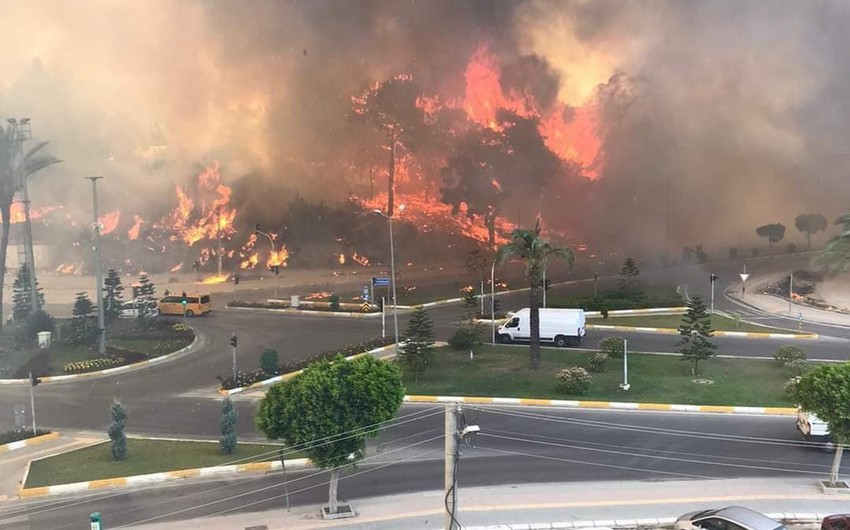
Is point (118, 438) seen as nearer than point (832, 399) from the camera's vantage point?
No

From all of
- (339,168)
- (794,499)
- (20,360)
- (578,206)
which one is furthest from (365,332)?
(578,206)

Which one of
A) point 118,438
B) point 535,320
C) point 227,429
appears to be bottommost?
point 118,438

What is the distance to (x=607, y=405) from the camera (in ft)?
72.6

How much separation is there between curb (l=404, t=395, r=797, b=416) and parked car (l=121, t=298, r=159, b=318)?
23.9 m

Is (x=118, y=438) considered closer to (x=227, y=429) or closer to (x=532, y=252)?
(x=227, y=429)

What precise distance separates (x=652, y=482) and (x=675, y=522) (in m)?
2.51

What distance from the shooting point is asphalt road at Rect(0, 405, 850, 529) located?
1510 cm

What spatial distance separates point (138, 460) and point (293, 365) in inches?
413

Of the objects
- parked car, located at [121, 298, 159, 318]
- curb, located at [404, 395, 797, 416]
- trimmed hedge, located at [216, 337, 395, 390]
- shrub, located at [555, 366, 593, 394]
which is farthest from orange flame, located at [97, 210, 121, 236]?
shrub, located at [555, 366, 593, 394]

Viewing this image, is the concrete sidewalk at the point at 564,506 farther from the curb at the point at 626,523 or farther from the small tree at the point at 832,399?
the small tree at the point at 832,399

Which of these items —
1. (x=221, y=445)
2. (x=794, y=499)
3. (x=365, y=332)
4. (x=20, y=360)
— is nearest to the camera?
(x=794, y=499)

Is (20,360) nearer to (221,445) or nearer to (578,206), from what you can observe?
(221,445)

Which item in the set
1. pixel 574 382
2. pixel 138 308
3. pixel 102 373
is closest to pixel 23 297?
pixel 138 308

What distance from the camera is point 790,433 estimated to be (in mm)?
19250
